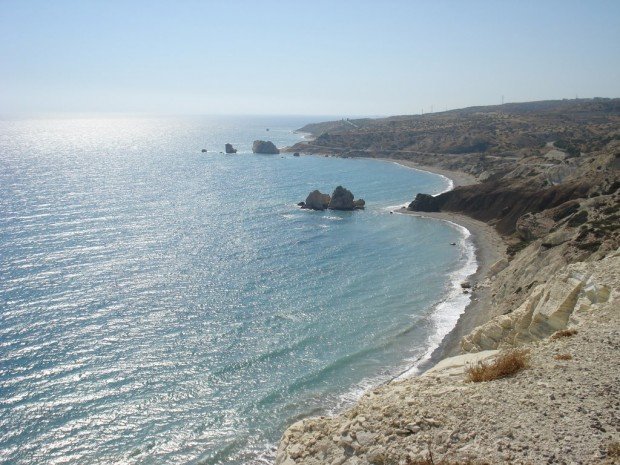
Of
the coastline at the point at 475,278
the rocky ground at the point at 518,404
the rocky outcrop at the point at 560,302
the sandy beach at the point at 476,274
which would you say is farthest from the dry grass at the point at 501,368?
the sandy beach at the point at 476,274

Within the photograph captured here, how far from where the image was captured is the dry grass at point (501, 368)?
53.8ft

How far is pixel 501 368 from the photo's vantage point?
54.1ft

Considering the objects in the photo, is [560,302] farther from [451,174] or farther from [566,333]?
[451,174]

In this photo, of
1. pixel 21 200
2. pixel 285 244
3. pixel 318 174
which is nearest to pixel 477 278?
pixel 285 244

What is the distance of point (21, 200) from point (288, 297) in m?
62.9

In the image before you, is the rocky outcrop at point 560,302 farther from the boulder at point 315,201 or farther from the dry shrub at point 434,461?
the boulder at point 315,201

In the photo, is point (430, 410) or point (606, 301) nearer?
point (430, 410)

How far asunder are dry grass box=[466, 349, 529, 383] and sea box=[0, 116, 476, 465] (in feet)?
46.1

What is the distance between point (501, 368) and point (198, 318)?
99.8ft

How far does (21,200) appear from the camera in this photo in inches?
3450

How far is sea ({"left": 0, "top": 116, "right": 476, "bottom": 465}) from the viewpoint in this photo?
28812 mm

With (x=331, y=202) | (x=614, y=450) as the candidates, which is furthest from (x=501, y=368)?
(x=331, y=202)

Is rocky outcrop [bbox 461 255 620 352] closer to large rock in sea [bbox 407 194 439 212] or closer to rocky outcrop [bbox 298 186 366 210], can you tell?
large rock in sea [bbox 407 194 439 212]

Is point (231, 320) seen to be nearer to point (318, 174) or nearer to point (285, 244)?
point (285, 244)
